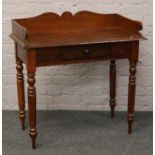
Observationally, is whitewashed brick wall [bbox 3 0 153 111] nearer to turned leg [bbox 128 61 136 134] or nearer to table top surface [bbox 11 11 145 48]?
table top surface [bbox 11 11 145 48]

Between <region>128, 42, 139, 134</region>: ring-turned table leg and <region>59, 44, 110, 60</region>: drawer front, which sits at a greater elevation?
<region>59, 44, 110, 60</region>: drawer front

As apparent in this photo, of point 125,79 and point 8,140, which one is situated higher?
point 125,79

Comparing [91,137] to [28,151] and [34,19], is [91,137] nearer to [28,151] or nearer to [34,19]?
[28,151]

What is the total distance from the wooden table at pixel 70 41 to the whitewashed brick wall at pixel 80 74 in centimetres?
17

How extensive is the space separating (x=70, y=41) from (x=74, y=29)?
36cm

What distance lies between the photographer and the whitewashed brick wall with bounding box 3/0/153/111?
2.62 metres

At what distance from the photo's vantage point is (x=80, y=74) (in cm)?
280

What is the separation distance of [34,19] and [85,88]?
0.70 meters

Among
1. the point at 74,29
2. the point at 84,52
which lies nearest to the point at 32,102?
the point at 84,52

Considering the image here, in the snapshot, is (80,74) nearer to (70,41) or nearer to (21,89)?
(21,89)

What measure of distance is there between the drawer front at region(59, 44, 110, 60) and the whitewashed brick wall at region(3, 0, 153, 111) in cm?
51

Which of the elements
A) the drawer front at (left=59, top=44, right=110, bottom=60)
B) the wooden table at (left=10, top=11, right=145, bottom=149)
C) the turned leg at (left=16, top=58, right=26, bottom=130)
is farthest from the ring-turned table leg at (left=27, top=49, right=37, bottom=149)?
the turned leg at (left=16, top=58, right=26, bottom=130)

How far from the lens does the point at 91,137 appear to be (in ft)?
8.14

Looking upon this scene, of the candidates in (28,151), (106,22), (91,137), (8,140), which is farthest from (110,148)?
(106,22)
